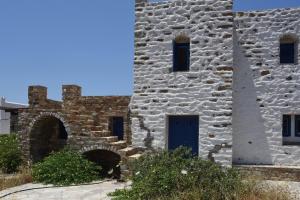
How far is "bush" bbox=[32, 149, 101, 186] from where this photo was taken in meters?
13.0

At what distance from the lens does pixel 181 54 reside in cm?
1376

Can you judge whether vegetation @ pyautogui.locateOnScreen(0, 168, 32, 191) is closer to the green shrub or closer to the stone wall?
the stone wall

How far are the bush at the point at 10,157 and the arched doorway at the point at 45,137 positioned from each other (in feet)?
1.91

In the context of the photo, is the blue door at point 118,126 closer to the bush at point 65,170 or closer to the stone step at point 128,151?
the stone step at point 128,151

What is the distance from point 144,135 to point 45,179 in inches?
149

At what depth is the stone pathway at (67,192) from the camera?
425 inches

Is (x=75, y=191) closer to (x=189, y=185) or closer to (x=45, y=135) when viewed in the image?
(x=189, y=185)

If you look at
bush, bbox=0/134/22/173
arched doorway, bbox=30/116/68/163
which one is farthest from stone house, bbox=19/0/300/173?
bush, bbox=0/134/22/173

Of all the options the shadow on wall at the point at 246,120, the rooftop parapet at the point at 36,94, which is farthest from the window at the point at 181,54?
the rooftop parapet at the point at 36,94

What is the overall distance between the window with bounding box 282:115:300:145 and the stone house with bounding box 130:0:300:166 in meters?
0.03

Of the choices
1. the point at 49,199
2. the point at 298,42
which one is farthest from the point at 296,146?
the point at 49,199

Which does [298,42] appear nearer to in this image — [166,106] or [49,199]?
[166,106]

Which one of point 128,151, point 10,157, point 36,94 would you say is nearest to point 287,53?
point 128,151

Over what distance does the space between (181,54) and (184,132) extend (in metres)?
2.82
